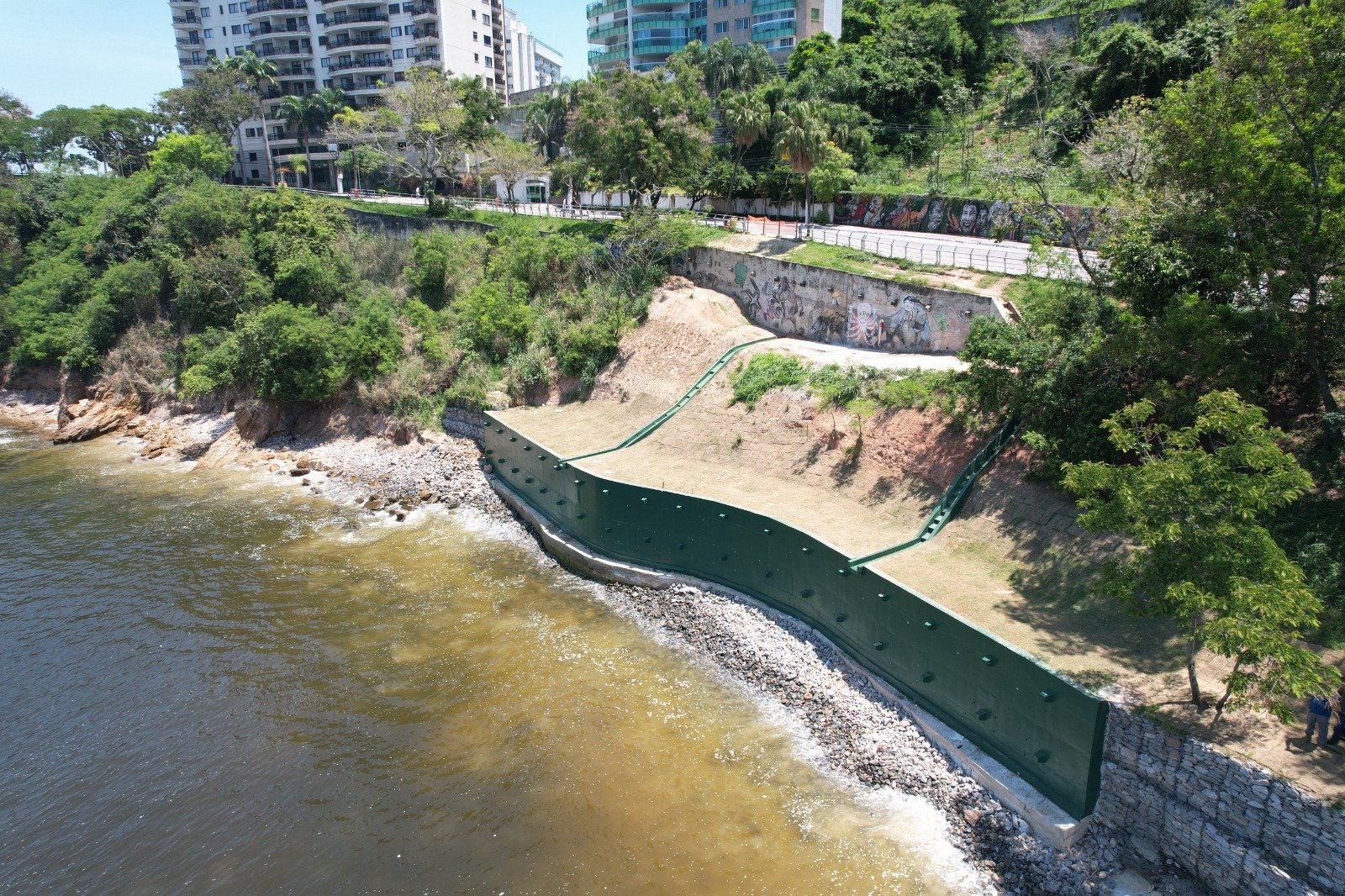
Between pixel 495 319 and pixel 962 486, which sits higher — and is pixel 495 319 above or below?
above

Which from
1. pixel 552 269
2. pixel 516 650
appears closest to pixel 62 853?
pixel 516 650

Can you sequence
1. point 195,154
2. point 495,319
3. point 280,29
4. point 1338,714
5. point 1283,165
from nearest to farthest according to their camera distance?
point 1338,714 → point 1283,165 → point 495,319 → point 195,154 → point 280,29

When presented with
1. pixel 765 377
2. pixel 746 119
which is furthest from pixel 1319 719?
pixel 746 119

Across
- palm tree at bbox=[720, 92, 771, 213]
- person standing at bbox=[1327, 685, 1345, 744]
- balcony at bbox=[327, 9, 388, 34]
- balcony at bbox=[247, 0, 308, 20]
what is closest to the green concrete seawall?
person standing at bbox=[1327, 685, 1345, 744]

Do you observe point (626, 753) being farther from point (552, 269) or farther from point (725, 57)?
point (725, 57)

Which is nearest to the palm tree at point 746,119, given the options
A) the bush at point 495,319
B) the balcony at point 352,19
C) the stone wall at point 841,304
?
the stone wall at point 841,304

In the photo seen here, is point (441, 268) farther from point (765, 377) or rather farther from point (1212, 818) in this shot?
point (1212, 818)

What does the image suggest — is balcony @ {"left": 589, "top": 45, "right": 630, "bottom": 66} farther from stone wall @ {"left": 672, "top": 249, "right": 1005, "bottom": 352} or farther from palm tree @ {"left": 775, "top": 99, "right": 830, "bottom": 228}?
stone wall @ {"left": 672, "top": 249, "right": 1005, "bottom": 352}

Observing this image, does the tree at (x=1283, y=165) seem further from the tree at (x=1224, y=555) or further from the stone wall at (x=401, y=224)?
the stone wall at (x=401, y=224)
